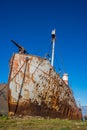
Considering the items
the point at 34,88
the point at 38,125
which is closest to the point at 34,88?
the point at 34,88

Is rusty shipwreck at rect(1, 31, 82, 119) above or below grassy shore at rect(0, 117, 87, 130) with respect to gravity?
above

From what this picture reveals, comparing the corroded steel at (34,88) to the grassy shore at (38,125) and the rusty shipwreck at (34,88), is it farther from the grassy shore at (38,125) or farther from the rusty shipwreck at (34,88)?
the grassy shore at (38,125)

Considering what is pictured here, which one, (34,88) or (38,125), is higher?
(34,88)

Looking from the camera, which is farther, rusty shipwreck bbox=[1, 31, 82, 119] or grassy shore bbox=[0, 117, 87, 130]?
rusty shipwreck bbox=[1, 31, 82, 119]

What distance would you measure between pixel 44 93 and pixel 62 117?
2.62m

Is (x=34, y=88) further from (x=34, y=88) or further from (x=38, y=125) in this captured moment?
(x=38, y=125)

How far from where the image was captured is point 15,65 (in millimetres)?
20641

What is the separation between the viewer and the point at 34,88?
66.9 ft

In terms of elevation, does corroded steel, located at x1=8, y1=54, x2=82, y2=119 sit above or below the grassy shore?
above

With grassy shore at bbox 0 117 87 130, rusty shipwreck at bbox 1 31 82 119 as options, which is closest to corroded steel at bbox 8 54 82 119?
rusty shipwreck at bbox 1 31 82 119

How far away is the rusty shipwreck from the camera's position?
20188 mm

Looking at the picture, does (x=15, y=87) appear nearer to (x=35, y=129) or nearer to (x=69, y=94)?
(x=69, y=94)

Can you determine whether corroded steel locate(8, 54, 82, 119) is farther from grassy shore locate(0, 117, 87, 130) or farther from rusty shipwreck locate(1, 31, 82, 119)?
grassy shore locate(0, 117, 87, 130)

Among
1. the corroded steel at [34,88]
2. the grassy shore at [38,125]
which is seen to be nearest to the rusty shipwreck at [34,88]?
the corroded steel at [34,88]
